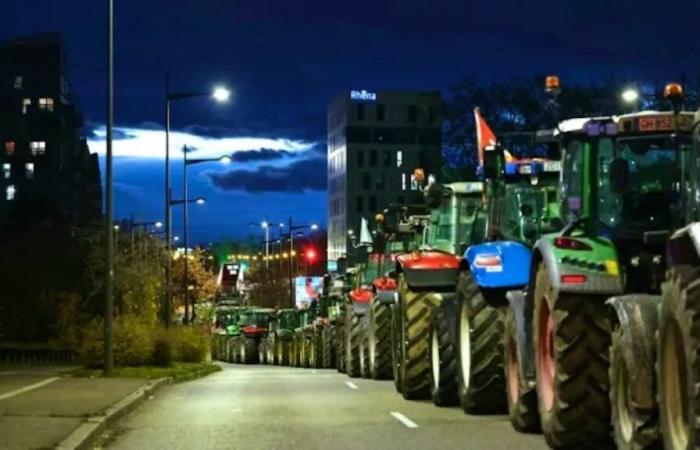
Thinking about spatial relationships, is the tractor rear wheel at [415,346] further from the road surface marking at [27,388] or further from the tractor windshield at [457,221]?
the road surface marking at [27,388]

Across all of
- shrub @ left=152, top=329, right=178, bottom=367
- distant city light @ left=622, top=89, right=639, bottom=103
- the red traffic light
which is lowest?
shrub @ left=152, top=329, right=178, bottom=367

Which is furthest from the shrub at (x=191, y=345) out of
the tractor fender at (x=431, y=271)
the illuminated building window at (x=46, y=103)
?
the illuminated building window at (x=46, y=103)

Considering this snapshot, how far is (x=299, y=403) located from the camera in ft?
63.8

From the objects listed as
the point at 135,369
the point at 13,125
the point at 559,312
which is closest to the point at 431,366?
the point at 559,312

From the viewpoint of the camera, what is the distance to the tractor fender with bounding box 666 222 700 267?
8.09m

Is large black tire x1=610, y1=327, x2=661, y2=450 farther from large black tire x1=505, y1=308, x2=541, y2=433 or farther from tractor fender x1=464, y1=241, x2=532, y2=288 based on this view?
tractor fender x1=464, y1=241, x2=532, y2=288

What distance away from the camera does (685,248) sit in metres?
8.35

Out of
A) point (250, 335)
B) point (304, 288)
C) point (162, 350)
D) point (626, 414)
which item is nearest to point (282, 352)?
point (250, 335)

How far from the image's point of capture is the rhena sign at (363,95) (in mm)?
136375

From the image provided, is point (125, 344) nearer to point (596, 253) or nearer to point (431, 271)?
point (431, 271)

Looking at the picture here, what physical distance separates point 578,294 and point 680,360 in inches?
110

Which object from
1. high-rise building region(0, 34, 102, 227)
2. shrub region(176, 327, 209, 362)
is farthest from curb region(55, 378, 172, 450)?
high-rise building region(0, 34, 102, 227)

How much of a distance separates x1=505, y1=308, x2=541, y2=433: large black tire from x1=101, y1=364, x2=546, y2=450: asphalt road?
0.57ft

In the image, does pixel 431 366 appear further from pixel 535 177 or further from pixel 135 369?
pixel 135 369
